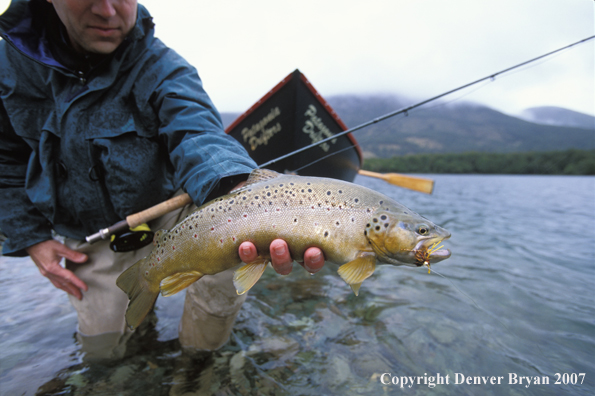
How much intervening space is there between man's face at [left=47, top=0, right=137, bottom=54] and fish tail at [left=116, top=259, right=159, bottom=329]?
5.50 ft

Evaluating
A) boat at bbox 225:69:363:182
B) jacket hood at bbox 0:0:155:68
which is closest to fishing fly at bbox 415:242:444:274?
jacket hood at bbox 0:0:155:68

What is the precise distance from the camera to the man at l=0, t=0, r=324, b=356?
2.31 meters

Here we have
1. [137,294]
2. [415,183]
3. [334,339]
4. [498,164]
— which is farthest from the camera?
[498,164]

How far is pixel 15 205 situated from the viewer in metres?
2.65

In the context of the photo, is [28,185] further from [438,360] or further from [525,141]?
[525,141]

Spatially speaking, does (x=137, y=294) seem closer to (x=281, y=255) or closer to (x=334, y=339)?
(x=281, y=255)

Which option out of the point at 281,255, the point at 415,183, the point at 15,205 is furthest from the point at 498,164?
the point at 15,205

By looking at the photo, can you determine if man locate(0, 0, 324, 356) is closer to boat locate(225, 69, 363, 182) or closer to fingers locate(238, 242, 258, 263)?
fingers locate(238, 242, 258, 263)

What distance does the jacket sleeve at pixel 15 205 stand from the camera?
2617 mm

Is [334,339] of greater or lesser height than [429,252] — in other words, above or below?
below

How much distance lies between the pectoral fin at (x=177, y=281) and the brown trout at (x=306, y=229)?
40 millimetres

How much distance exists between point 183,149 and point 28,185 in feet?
4.98

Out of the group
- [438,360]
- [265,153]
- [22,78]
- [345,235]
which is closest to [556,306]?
[438,360]

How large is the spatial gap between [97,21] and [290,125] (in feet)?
15.7
